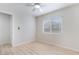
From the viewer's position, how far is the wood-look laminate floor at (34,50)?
1556mm

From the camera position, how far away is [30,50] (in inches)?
64.2

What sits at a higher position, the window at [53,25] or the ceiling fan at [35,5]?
the ceiling fan at [35,5]

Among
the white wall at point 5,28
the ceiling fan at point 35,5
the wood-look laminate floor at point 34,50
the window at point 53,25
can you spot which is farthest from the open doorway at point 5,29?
the window at point 53,25

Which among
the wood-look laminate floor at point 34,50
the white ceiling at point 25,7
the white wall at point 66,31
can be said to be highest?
the white ceiling at point 25,7

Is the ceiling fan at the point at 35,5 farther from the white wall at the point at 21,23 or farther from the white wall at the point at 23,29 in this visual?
the white wall at the point at 23,29

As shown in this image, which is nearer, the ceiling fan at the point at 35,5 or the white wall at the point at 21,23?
the ceiling fan at the point at 35,5

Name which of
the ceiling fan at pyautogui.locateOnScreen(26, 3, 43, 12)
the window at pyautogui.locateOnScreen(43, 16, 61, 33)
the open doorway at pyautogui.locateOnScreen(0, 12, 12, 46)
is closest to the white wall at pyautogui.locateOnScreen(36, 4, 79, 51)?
the window at pyautogui.locateOnScreen(43, 16, 61, 33)

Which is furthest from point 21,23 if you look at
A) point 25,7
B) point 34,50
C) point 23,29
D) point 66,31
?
point 66,31

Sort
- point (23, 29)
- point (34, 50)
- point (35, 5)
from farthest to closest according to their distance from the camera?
point (23, 29)
point (34, 50)
point (35, 5)

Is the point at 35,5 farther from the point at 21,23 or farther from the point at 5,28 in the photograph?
the point at 5,28

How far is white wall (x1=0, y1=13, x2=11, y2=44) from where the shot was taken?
65.8 inches

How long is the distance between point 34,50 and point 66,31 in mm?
731

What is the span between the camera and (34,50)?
165 cm

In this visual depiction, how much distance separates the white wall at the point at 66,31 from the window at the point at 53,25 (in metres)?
0.08
